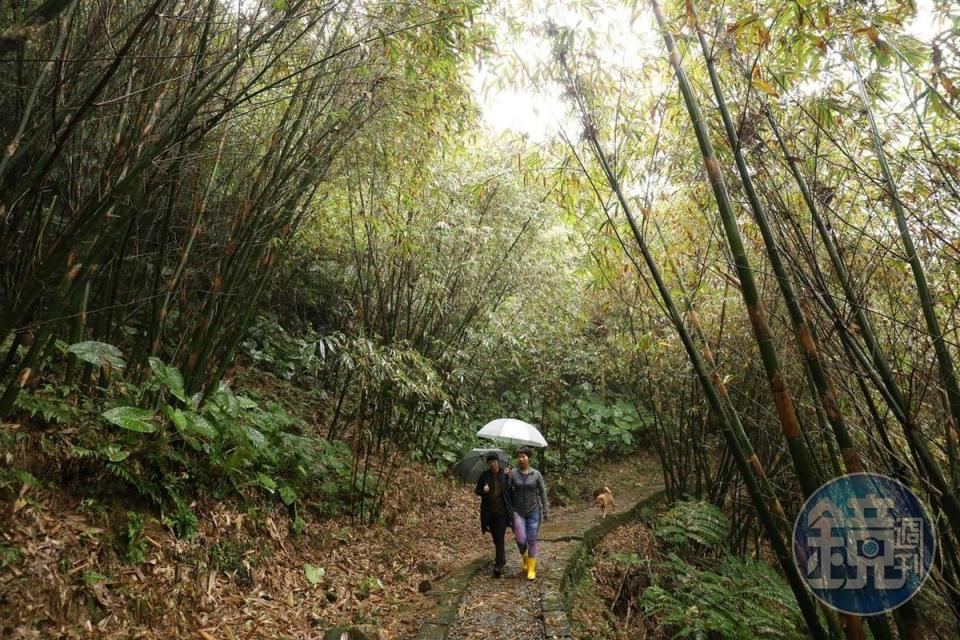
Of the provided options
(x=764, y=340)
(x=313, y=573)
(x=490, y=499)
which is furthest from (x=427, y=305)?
(x=764, y=340)

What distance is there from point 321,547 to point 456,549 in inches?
69.2

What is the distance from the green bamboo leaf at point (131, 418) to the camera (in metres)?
2.53

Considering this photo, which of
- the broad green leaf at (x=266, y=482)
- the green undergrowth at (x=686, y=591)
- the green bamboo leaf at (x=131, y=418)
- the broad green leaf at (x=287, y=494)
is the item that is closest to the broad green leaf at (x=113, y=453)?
the green bamboo leaf at (x=131, y=418)

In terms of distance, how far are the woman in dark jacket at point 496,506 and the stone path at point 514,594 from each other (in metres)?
0.20

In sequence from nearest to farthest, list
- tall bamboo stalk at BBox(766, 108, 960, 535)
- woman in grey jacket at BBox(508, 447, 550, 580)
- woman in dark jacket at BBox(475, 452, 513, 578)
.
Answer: tall bamboo stalk at BBox(766, 108, 960, 535) → woman in grey jacket at BBox(508, 447, 550, 580) → woman in dark jacket at BBox(475, 452, 513, 578)

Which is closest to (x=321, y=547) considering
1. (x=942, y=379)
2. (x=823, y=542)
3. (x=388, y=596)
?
(x=388, y=596)

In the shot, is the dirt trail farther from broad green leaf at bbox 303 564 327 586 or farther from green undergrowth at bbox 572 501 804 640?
broad green leaf at bbox 303 564 327 586

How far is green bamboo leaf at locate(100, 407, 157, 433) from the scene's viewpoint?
2531mm

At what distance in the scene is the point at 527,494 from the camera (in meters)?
4.27

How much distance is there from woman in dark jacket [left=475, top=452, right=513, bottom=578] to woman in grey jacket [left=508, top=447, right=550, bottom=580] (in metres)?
0.07

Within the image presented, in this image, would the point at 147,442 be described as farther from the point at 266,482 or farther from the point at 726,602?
the point at 726,602

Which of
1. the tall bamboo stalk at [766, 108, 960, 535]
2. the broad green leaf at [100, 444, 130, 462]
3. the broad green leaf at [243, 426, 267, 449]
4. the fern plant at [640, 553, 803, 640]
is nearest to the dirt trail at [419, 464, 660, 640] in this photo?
the fern plant at [640, 553, 803, 640]

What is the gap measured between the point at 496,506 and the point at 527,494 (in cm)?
28

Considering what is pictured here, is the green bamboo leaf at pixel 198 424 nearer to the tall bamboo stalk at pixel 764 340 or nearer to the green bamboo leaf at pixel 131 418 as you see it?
the green bamboo leaf at pixel 131 418
